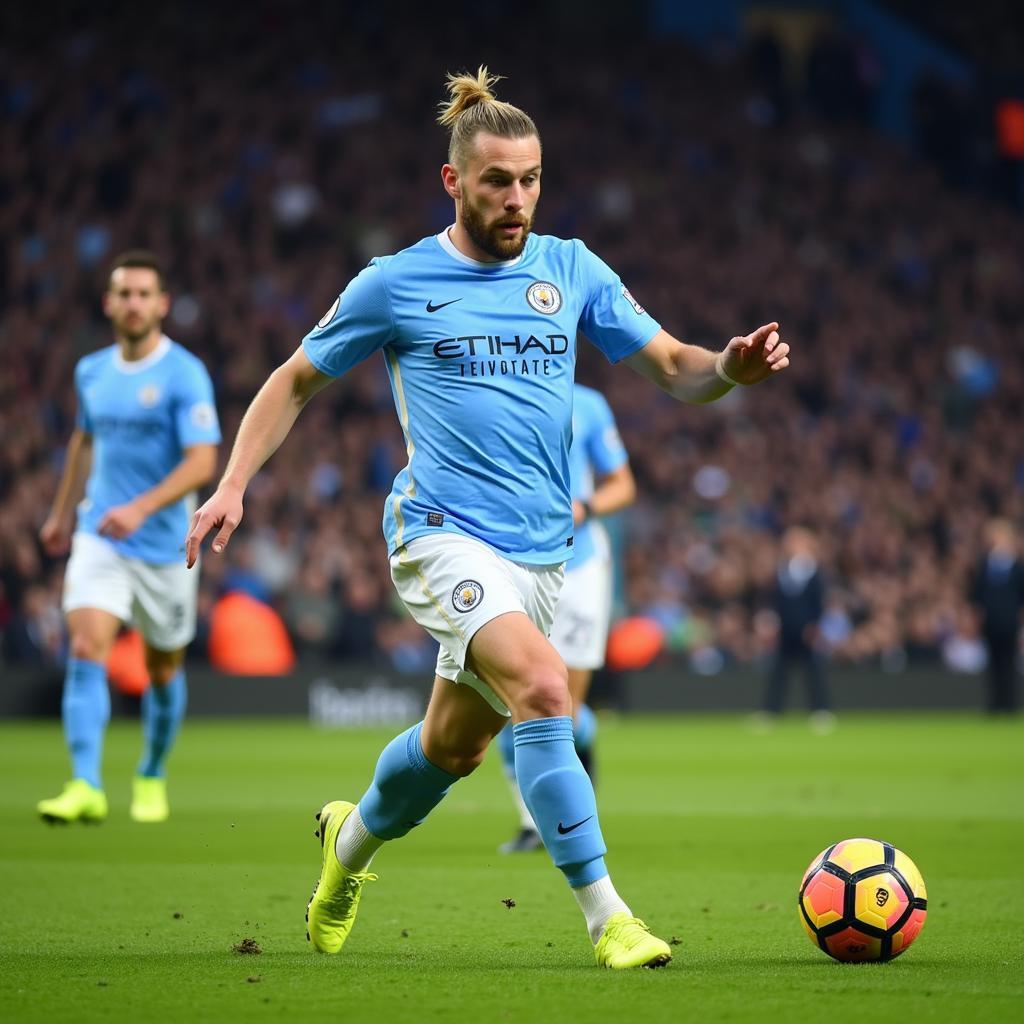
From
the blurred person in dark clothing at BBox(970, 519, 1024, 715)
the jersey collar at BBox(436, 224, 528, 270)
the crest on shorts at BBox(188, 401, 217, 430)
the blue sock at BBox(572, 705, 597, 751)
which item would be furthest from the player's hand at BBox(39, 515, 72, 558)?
the blurred person in dark clothing at BBox(970, 519, 1024, 715)

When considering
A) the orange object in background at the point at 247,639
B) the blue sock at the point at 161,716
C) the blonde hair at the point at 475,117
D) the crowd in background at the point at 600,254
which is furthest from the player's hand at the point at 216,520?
the orange object in background at the point at 247,639

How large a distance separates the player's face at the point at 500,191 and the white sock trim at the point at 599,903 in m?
1.91

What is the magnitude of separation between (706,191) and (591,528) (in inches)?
916

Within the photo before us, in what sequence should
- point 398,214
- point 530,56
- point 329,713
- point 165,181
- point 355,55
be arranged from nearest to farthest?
1. point 329,713
2. point 165,181
3. point 398,214
4. point 355,55
5. point 530,56

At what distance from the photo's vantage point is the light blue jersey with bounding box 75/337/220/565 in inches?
407

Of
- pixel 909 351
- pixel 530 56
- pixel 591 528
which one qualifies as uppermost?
pixel 530 56

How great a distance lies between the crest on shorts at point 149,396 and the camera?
10.4 m

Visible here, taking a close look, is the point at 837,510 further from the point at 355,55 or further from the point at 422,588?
the point at 422,588

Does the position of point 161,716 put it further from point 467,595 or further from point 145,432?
point 467,595

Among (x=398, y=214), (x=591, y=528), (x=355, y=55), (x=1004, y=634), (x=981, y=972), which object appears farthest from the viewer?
(x=355, y=55)

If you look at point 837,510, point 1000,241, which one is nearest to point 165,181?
point 837,510

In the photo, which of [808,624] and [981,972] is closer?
[981,972]

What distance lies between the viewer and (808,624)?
23.4 metres

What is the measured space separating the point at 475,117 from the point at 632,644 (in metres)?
19.7
